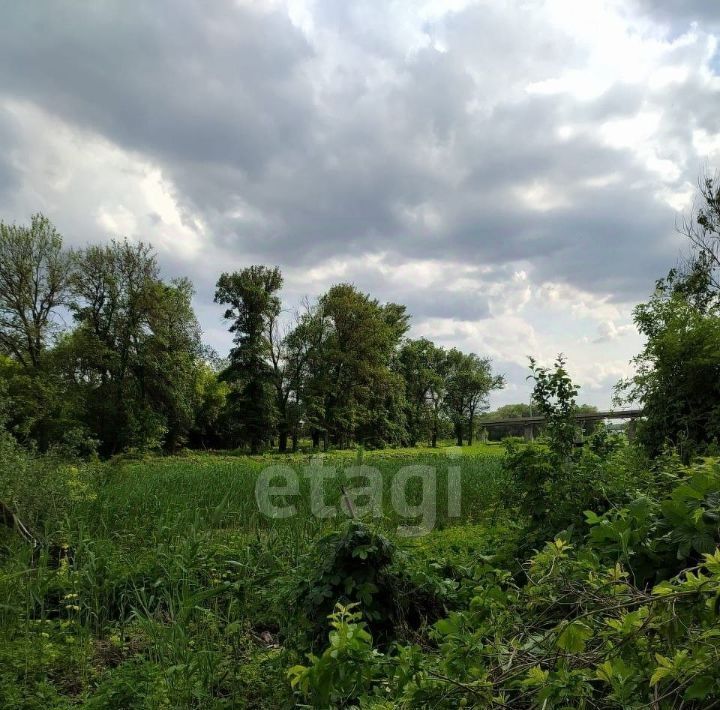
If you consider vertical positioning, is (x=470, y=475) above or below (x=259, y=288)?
below

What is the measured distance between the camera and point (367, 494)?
912 centimetres

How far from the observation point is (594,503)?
361 cm

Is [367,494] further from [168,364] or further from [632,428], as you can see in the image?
[168,364]

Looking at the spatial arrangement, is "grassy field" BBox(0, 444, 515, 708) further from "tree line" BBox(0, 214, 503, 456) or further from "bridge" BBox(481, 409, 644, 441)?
"tree line" BBox(0, 214, 503, 456)

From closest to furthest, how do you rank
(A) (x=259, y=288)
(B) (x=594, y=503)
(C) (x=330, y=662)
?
(C) (x=330, y=662) → (B) (x=594, y=503) → (A) (x=259, y=288)

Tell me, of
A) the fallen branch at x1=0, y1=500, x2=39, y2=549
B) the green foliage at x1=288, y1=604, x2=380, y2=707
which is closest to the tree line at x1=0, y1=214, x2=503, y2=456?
the fallen branch at x1=0, y1=500, x2=39, y2=549

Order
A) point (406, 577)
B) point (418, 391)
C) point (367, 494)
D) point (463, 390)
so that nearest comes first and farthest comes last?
point (406, 577)
point (367, 494)
point (418, 391)
point (463, 390)

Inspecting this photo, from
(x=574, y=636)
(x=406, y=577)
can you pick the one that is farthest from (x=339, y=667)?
(x=406, y=577)

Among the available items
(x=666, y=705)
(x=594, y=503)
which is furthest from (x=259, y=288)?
(x=666, y=705)

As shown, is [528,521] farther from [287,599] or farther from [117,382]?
[117,382]

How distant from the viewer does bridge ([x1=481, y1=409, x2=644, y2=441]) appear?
4.91 metres

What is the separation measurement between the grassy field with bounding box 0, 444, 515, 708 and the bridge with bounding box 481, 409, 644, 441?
3.02 feet

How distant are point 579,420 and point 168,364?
88.4 ft

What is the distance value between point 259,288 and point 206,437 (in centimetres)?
1130
